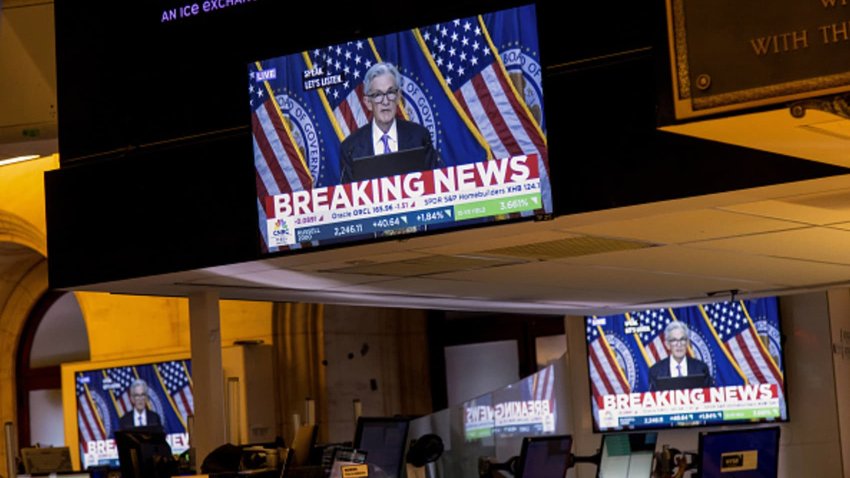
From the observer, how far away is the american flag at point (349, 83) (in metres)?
6.44

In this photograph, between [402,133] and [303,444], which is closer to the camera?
[402,133]

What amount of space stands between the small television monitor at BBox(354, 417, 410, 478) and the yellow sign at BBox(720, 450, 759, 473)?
2.11m

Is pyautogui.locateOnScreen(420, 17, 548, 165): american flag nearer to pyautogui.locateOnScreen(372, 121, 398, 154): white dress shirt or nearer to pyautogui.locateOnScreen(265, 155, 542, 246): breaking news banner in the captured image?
pyautogui.locateOnScreen(265, 155, 542, 246): breaking news banner

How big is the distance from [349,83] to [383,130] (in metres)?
0.28

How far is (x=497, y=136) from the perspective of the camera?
6074mm

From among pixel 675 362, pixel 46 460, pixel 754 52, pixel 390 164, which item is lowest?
pixel 46 460

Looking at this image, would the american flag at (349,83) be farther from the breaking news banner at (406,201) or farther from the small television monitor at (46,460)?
the small television monitor at (46,460)

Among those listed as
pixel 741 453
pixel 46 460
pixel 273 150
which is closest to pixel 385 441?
pixel 741 453

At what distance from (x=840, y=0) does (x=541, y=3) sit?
379cm

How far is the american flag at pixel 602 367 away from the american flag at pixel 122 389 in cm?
540

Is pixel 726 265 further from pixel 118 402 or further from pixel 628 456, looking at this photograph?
pixel 118 402

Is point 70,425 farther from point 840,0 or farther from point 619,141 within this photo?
point 840,0

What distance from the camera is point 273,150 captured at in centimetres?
668

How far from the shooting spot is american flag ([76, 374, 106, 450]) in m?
15.3
